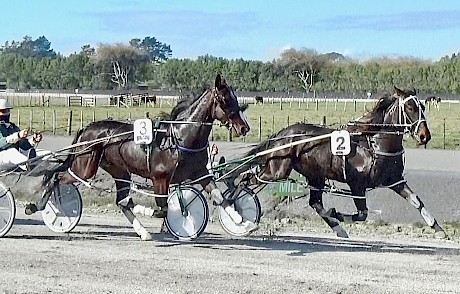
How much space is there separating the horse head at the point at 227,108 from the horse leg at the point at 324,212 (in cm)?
146

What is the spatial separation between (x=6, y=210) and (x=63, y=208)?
81 cm

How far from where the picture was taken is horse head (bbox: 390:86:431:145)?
11398 millimetres

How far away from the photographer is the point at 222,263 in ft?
32.8

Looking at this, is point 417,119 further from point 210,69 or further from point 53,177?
point 210,69

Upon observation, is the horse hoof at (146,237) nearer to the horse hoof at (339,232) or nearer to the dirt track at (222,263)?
the dirt track at (222,263)

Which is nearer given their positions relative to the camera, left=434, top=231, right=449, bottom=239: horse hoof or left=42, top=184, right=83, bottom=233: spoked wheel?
left=434, top=231, right=449, bottom=239: horse hoof

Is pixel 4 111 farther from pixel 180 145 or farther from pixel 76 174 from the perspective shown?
pixel 180 145

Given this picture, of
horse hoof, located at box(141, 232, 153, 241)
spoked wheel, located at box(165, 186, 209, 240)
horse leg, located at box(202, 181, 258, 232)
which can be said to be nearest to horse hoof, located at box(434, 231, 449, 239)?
horse leg, located at box(202, 181, 258, 232)

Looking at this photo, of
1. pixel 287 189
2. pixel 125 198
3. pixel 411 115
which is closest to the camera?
pixel 411 115

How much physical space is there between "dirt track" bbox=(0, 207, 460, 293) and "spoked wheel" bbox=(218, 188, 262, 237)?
165 millimetres

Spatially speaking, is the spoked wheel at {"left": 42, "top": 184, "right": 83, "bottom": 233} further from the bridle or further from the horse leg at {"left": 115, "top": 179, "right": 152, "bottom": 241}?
the bridle

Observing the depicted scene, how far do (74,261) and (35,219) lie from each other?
4.27m

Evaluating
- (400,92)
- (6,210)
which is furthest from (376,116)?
(6,210)

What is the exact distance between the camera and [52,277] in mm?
8984
